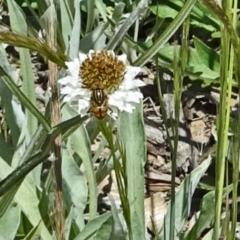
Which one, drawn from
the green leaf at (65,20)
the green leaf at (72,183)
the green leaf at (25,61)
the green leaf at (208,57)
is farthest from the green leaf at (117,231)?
the green leaf at (208,57)

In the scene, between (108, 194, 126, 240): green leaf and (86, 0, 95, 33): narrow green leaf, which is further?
(86, 0, 95, 33): narrow green leaf

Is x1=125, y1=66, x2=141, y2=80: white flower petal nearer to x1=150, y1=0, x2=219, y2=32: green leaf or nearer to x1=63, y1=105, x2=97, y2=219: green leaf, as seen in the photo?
x1=63, y1=105, x2=97, y2=219: green leaf

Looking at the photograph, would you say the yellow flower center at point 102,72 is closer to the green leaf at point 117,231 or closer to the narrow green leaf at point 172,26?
the narrow green leaf at point 172,26

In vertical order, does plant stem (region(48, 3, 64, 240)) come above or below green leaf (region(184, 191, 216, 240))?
above

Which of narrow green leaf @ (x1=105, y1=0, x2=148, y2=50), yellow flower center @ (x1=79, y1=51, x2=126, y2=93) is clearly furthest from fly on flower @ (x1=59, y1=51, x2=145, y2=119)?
narrow green leaf @ (x1=105, y1=0, x2=148, y2=50)

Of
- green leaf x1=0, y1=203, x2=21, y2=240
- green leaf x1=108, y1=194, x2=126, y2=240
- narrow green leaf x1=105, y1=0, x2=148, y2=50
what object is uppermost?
narrow green leaf x1=105, y1=0, x2=148, y2=50

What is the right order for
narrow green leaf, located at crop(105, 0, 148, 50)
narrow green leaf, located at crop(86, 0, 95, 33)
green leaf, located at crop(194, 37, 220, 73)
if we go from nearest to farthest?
narrow green leaf, located at crop(105, 0, 148, 50), narrow green leaf, located at crop(86, 0, 95, 33), green leaf, located at crop(194, 37, 220, 73)

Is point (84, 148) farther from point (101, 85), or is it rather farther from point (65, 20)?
point (101, 85)

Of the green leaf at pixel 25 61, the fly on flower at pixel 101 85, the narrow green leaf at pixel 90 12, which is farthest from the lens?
the narrow green leaf at pixel 90 12
